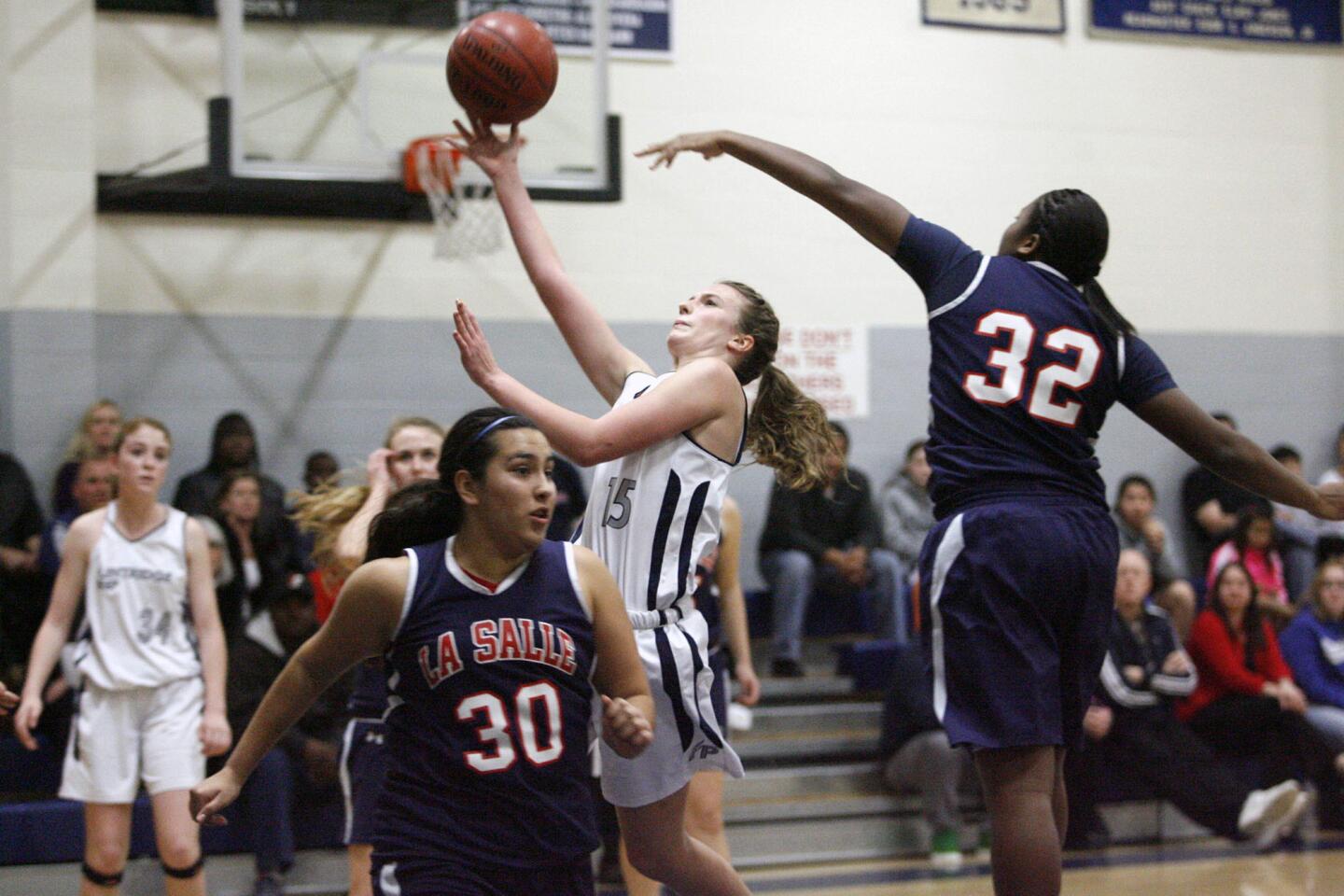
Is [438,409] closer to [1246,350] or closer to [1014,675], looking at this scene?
[1246,350]

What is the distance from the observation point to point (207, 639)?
517cm

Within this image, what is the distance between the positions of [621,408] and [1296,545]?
7830 millimetres

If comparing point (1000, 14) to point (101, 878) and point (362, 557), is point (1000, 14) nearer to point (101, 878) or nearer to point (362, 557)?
point (362, 557)

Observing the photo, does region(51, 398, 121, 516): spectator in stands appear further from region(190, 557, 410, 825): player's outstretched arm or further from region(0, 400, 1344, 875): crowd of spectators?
region(190, 557, 410, 825): player's outstretched arm

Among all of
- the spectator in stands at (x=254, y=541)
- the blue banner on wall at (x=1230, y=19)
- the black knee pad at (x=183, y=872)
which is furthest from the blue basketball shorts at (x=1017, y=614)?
the blue banner on wall at (x=1230, y=19)

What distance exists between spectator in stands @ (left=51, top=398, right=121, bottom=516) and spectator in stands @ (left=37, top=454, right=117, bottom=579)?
10 centimetres

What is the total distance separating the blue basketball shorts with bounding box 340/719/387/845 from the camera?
3975mm

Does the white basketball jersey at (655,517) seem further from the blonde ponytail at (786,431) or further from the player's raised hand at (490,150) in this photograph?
the player's raised hand at (490,150)

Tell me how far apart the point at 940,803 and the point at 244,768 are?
4715 millimetres

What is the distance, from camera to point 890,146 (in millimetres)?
10227

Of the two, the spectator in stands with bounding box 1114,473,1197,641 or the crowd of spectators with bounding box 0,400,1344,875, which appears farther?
the spectator in stands with bounding box 1114,473,1197,641

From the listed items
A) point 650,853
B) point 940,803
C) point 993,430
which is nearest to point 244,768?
point 650,853

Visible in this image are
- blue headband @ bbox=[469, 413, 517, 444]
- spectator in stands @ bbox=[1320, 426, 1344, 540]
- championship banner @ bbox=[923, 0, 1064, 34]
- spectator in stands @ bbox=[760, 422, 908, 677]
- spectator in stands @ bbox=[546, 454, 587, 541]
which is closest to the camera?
blue headband @ bbox=[469, 413, 517, 444]

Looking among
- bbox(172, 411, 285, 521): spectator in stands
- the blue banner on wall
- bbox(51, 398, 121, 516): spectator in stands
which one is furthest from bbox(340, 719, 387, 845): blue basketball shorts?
the blue banner on wall
